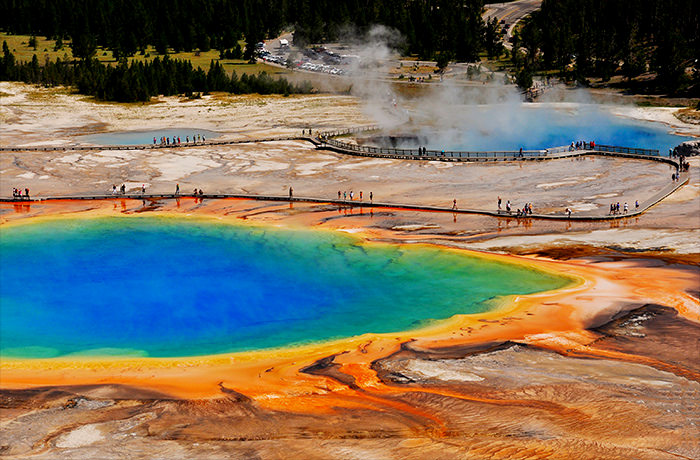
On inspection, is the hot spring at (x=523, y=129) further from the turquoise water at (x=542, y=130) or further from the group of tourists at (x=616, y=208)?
the group of tourists at (x=616, y=208)

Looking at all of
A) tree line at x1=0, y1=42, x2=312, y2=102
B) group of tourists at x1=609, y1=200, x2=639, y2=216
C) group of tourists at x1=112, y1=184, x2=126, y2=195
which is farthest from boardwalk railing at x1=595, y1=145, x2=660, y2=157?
tree line at x1=0, y1=42, x2=312, y2=102

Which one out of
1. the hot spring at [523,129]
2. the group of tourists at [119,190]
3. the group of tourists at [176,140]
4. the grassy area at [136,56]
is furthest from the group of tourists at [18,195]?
the grassy area at [136,56]

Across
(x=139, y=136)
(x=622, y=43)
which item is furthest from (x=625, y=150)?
(x=622, y=43)

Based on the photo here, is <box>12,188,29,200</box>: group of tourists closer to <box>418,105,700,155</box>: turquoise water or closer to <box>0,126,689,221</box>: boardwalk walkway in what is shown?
<box>0,126,689,221</box>: boardwalk walkway

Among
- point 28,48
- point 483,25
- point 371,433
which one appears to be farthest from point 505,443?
point 28,48

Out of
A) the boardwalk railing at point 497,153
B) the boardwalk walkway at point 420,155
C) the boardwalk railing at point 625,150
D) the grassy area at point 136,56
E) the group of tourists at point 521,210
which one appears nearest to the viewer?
the group of tourists at point 521,210

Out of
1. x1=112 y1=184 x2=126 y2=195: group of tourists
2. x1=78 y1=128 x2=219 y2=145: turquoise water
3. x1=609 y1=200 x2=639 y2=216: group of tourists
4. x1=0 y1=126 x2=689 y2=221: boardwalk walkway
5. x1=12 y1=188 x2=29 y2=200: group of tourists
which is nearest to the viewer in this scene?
x1=609 y1=200 x2=639 y2=216: group of tourists
